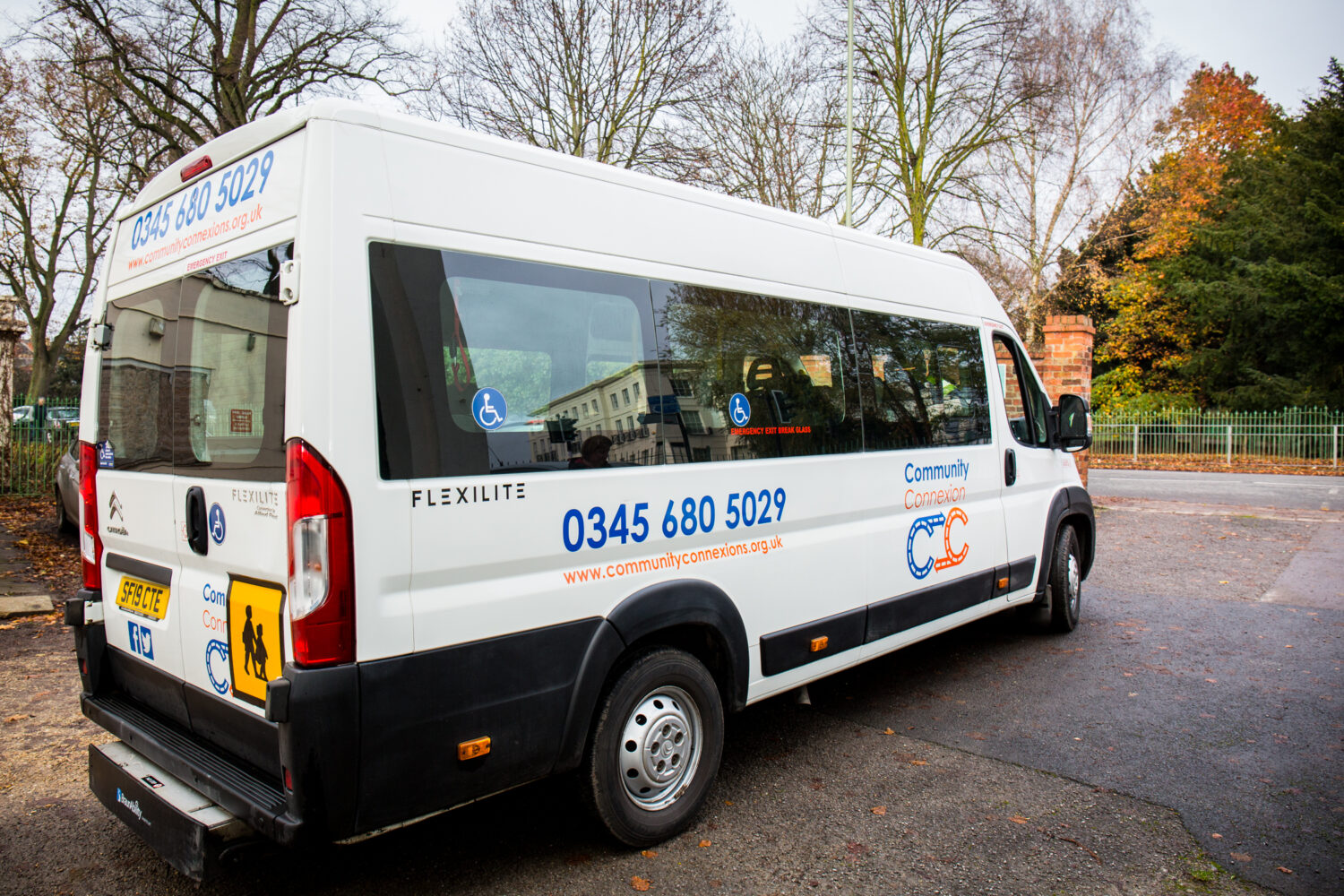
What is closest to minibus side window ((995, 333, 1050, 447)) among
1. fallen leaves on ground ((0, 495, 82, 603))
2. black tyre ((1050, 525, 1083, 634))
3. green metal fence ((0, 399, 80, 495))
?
black tyre ((1050, 525, 1083, 634))

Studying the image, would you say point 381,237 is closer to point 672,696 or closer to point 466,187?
point 466,187

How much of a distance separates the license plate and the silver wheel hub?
5.41 ft

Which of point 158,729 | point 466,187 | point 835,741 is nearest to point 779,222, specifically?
point 466,187

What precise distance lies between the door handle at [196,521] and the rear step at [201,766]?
64cm

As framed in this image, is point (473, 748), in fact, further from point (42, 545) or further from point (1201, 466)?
point (1201, 466)

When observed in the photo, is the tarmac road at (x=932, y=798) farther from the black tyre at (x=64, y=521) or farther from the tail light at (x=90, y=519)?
the black tyre at (x=64, y=521)

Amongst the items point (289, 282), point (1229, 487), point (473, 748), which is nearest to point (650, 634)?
point (473, 748)

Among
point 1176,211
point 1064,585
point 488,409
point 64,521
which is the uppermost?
point 1176,211

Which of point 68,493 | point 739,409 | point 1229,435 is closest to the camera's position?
point 739,409

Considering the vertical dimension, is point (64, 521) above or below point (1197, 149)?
below

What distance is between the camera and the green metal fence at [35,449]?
487 inches

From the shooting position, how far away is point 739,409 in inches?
144

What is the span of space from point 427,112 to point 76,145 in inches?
284

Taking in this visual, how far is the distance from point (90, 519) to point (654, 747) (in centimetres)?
240
